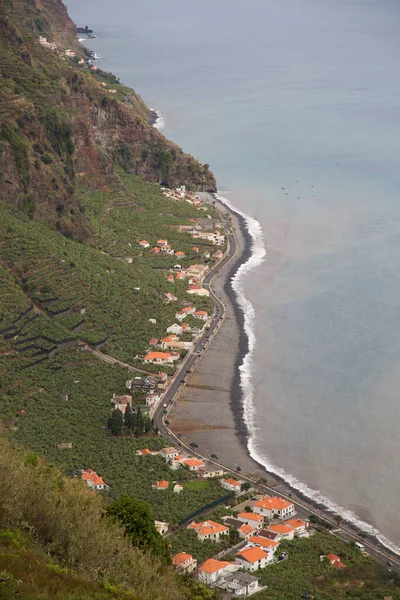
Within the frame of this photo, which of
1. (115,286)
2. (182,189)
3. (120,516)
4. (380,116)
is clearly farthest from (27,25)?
(120,516)

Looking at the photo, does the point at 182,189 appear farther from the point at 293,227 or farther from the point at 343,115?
the point at 343,115

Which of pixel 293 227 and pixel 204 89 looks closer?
pixel 293 227

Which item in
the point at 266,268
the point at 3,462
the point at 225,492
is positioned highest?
the point at 266,268

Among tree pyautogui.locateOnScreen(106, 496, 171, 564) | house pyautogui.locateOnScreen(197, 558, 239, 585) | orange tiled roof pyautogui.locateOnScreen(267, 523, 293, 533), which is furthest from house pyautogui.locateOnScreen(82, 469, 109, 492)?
tree pyautogui.locateOnScreen(106, 496, 171, 564)

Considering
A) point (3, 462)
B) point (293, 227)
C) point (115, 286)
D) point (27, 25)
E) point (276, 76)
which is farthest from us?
point (276, 76)

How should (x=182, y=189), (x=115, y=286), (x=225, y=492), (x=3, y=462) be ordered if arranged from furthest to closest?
(x=182, y=189) < (x=115, y=286) < (x=225, y=492) < (x=3, y=462)

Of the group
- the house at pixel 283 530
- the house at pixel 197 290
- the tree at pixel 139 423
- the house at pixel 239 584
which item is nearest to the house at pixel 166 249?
the house at pixel 197 290

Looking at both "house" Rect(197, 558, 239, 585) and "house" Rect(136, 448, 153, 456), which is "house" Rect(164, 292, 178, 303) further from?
"house" Rect(197, 558, 239, 585)
